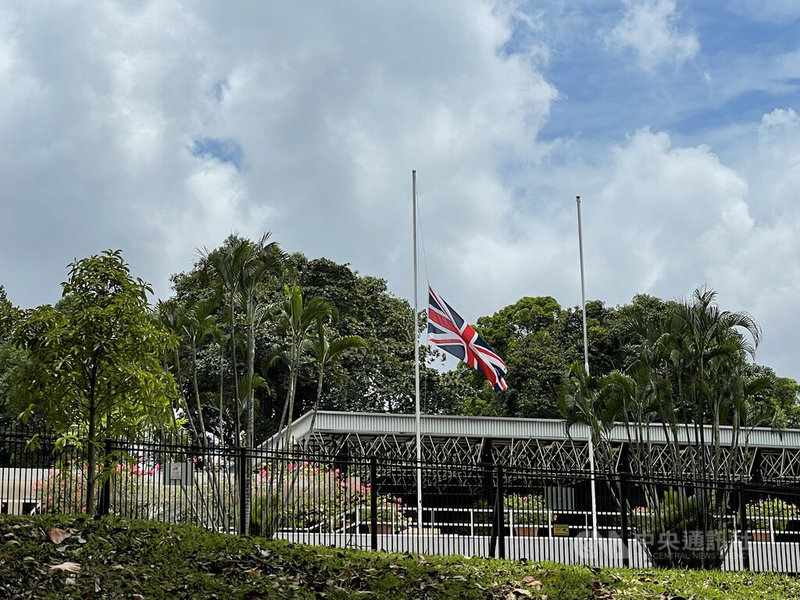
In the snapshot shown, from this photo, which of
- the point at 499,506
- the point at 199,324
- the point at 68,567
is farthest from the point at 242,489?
the point at 199,324

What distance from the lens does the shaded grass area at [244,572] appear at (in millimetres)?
10695

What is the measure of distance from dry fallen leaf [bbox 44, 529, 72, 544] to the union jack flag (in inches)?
534

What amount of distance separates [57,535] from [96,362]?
3.05m

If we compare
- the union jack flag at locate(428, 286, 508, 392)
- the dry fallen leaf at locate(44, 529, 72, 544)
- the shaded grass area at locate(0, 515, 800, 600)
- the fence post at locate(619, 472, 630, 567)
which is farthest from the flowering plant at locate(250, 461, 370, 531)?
the union jack flag at locate(428, 286, 508, 392)

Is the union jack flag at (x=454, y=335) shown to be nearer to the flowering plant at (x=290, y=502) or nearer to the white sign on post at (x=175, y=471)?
the flowering plant at (x=290, y=502)

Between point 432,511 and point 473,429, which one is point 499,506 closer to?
point 432,511

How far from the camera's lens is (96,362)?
14.1 m

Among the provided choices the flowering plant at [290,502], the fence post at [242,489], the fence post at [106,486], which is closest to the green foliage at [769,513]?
the flowering plant at [290,502]

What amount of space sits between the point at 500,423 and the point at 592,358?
16.0 m

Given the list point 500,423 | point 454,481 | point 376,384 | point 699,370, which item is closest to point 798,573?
point 699,370

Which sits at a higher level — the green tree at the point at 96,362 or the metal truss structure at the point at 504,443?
the green tree at the point at 96,362

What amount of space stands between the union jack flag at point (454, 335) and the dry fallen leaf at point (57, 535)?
44.5ft

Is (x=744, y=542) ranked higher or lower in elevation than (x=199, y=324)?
lower

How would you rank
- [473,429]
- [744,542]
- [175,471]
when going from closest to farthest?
[175,471] < [744,542] < [473,429]
